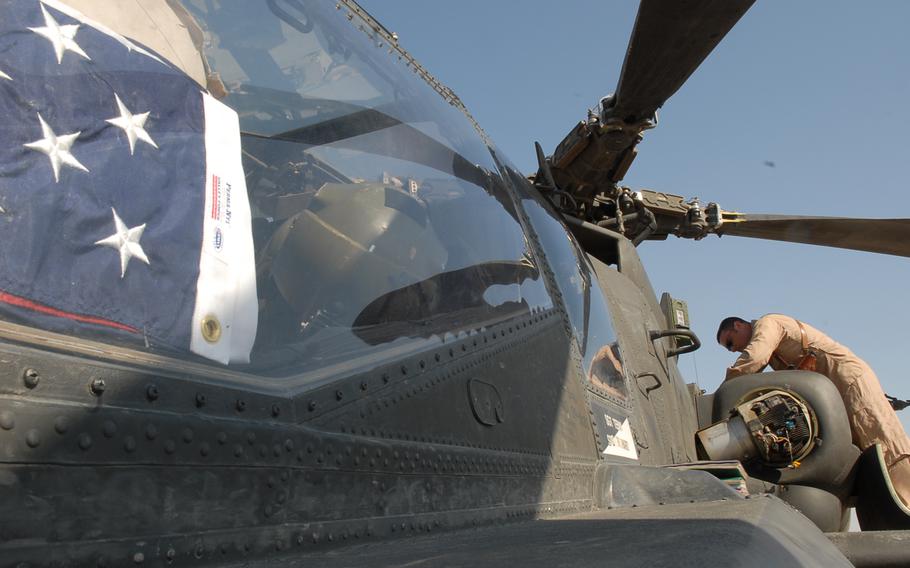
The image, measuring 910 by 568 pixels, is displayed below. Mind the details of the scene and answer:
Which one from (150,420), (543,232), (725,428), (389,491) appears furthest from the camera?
(725,428)

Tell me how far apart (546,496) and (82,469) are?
1.47m

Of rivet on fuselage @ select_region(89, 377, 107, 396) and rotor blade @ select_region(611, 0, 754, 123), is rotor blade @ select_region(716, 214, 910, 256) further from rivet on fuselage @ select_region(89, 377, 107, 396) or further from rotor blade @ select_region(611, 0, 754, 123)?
rivet on fuselage @ select_region(89, 377, 107, 396)

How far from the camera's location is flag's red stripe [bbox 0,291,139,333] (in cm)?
109

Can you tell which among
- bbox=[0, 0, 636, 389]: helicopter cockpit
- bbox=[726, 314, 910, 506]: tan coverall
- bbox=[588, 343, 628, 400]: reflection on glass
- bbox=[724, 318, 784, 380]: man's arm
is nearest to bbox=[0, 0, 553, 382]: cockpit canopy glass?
bbox=[0, 0, 636, 389]: helicopter cockpit

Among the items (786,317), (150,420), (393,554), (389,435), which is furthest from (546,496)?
(786,317)

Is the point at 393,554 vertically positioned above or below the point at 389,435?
below

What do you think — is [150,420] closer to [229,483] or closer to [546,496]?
[229,483]

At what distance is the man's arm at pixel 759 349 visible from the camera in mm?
4902

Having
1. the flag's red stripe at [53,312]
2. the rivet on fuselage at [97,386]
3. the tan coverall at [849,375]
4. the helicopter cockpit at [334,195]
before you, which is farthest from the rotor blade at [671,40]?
the rivet on fuselage at [97,386]

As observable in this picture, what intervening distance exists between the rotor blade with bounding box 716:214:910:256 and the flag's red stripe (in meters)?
5.25

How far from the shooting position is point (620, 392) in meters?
3.43

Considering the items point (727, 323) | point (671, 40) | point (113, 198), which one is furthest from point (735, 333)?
point (113, 198)

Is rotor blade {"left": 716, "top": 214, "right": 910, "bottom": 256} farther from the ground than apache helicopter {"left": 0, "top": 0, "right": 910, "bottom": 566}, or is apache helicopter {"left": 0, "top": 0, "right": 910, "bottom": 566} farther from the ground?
rotor blade {"left": 716, "top": 214, "right": 910, "bottom": 256}

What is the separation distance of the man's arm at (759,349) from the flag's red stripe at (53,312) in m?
4.44
